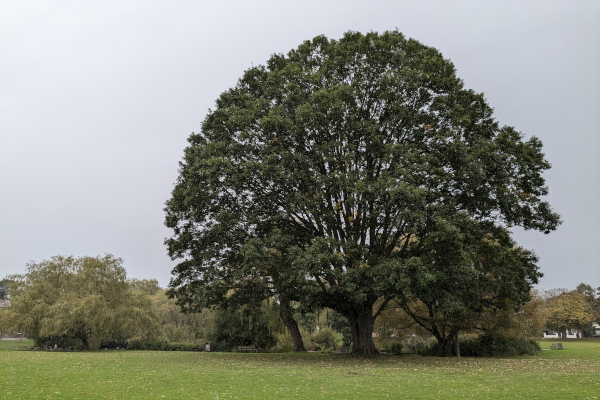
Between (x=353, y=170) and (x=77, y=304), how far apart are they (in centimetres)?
2682

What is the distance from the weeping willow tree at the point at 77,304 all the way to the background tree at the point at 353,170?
13930 mm

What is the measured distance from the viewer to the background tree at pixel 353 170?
2028 cm

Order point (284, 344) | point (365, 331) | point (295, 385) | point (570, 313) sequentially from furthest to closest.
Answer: point (570, 313) → point (284, 344) → point (365, 331) → point (295, 385)

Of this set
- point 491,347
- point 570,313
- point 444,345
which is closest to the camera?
point 444,345

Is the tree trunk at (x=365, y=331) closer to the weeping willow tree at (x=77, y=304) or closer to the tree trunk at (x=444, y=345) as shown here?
the tree trunk at (x=444, y=345)

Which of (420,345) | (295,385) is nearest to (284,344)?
(420,345)

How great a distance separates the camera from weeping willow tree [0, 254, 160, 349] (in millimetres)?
33375

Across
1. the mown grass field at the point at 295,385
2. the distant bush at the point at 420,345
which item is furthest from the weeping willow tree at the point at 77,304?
the distant bush at the point at 420,345

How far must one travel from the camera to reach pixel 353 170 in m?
22.0

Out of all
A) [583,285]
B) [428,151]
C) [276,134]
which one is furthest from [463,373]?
[583,285]

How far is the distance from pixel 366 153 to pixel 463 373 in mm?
12080

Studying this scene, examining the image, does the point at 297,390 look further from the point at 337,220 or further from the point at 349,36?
the point at 349,36

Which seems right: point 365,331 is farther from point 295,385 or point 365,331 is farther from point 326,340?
point 326,340

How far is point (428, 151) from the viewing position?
22.3 meters
